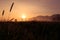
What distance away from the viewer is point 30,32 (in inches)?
242

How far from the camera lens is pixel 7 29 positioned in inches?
257

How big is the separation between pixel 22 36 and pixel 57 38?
0.93 metres

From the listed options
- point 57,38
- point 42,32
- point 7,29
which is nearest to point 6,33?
point 7,29

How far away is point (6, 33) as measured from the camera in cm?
636

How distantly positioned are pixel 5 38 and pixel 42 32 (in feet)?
3.30

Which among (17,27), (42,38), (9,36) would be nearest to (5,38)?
(9,36)

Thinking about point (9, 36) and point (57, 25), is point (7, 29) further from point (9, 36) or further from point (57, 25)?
point (57, 25)

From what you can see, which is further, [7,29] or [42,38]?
[7,29]

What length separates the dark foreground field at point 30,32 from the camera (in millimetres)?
6062

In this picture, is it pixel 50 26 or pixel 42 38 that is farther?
pixel 50 26

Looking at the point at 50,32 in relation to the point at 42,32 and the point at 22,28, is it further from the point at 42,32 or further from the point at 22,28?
the point at 22,28

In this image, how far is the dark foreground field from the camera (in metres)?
6.06

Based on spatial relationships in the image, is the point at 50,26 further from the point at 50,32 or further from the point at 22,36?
the point at 22,36

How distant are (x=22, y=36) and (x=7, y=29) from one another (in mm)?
662
